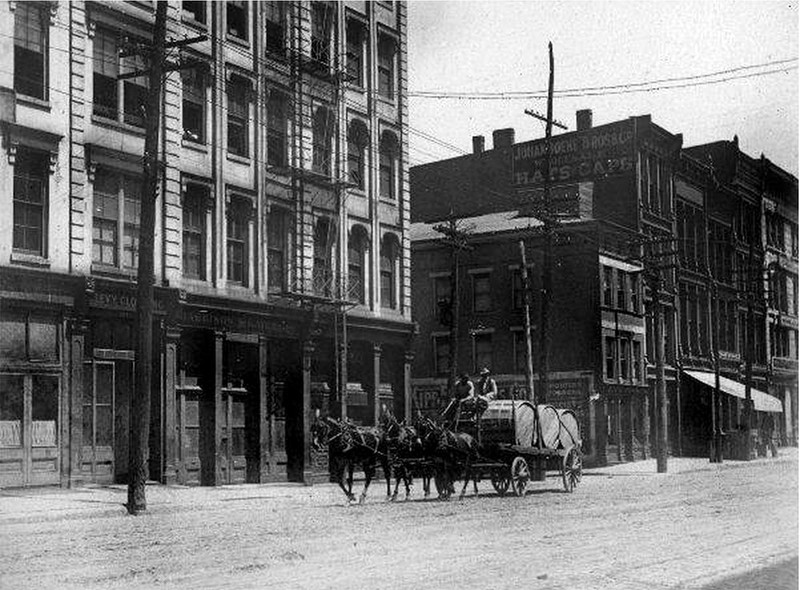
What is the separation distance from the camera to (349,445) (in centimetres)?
2114

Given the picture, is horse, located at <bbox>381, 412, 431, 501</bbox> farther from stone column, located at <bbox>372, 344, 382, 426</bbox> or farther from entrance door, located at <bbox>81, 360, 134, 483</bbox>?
stone column, located at <bbox>372, 344, 382, 426</bbox>

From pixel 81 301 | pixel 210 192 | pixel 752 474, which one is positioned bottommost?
pixel 752 474

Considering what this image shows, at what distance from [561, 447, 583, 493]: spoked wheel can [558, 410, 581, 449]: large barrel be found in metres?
0.17

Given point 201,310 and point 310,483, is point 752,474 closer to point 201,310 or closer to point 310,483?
point 310,483

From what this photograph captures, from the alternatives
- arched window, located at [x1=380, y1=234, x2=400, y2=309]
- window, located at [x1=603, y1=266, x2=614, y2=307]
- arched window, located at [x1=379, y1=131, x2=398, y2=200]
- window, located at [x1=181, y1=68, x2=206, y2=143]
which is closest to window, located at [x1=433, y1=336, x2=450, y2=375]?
window, located at [x1=603, y1=266, x2=614, y2=307]

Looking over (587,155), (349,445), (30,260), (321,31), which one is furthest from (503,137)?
(30,260)

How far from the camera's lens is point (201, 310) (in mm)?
25797

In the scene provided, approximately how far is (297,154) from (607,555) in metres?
18.9

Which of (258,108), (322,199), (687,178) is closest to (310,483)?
(322,199)

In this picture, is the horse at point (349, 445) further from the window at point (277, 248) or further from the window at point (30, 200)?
the window at point (277, 248)

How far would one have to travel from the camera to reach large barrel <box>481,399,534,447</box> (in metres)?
22.5

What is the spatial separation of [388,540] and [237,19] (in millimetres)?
18258

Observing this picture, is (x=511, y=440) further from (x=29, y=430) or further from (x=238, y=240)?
(x=29, y=430)

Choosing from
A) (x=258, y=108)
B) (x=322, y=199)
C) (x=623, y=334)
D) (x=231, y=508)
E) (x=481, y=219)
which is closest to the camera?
(x=231, y=508)
